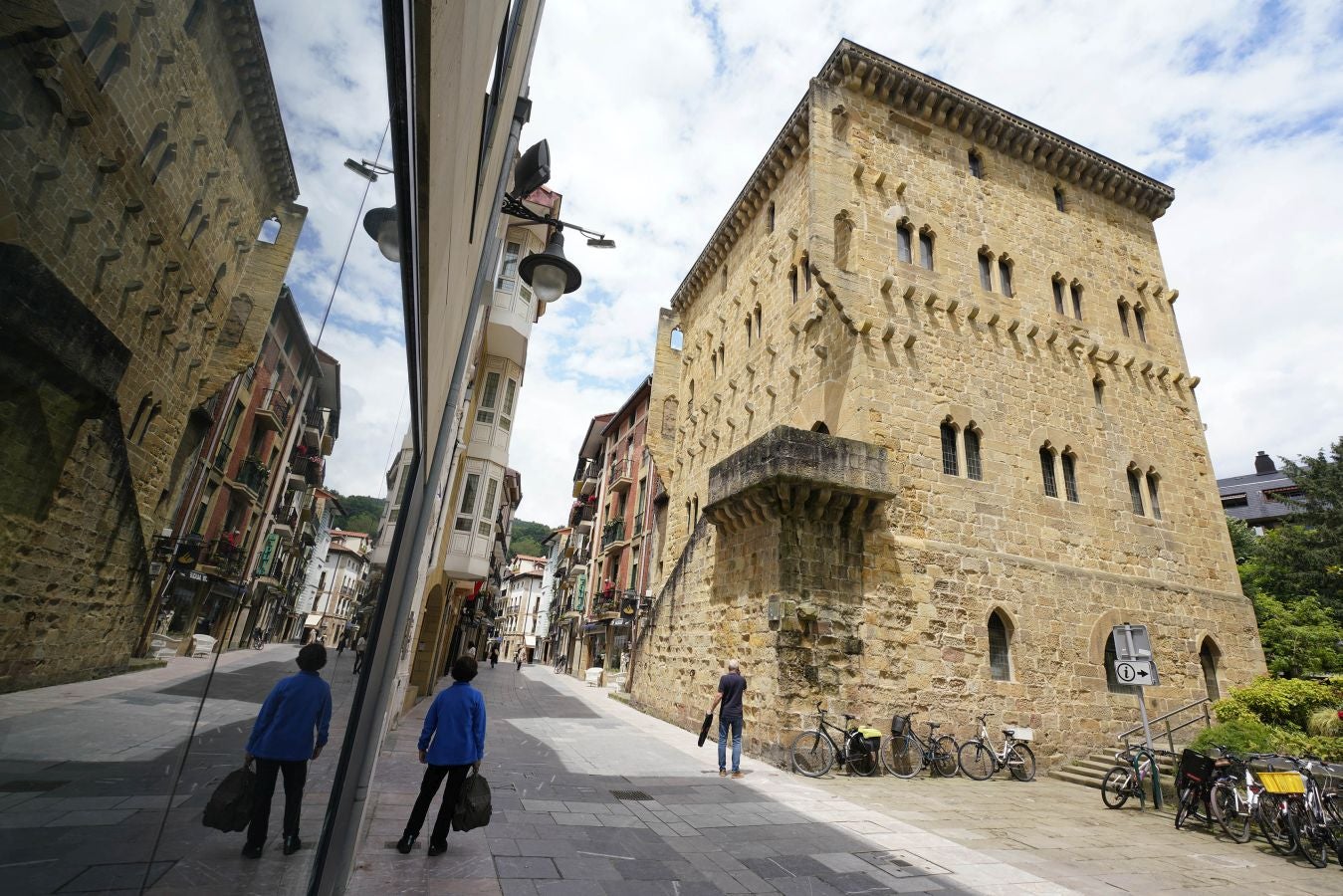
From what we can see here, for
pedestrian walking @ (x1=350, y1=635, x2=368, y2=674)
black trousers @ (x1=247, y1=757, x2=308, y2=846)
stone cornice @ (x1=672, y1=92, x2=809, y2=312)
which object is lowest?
black trousers @ (x1=247, y1=757, x2=308, y2=846)

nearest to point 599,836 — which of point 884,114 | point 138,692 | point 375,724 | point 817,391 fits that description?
point 375,724

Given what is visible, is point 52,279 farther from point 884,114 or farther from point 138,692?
point 884,114

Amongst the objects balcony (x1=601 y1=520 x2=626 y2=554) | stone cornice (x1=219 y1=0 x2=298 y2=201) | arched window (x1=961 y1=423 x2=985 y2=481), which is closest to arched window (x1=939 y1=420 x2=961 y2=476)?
arched window (x1=961 y1=423 x2=985 y2=481)

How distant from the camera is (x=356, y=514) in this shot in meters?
1.96

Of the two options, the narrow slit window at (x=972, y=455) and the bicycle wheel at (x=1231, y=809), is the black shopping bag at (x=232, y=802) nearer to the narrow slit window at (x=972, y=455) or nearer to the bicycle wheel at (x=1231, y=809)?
the bicycle wheel at (x=1231, y=809)

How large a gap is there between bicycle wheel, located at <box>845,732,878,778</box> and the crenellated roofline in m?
13.1

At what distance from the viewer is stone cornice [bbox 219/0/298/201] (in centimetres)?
72

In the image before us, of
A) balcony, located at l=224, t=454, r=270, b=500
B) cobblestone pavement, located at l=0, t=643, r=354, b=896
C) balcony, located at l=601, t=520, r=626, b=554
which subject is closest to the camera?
cobblestone pavement, located at l=0, t=643, r=354, b=896

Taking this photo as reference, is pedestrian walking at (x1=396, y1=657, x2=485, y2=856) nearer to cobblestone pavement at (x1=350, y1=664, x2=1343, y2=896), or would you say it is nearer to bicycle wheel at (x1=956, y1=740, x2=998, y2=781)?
cobblestone pavement at (x1=350, y1=664, x2=1343, y2=896)

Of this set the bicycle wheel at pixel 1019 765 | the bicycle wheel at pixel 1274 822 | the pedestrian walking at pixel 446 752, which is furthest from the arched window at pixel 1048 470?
the pedestrian walking at pixel 446 752

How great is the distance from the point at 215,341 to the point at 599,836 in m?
5.95

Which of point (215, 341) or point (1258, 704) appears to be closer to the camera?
point (215, 341)

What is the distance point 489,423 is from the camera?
1499 cm

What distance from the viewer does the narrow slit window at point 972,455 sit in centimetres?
1330
